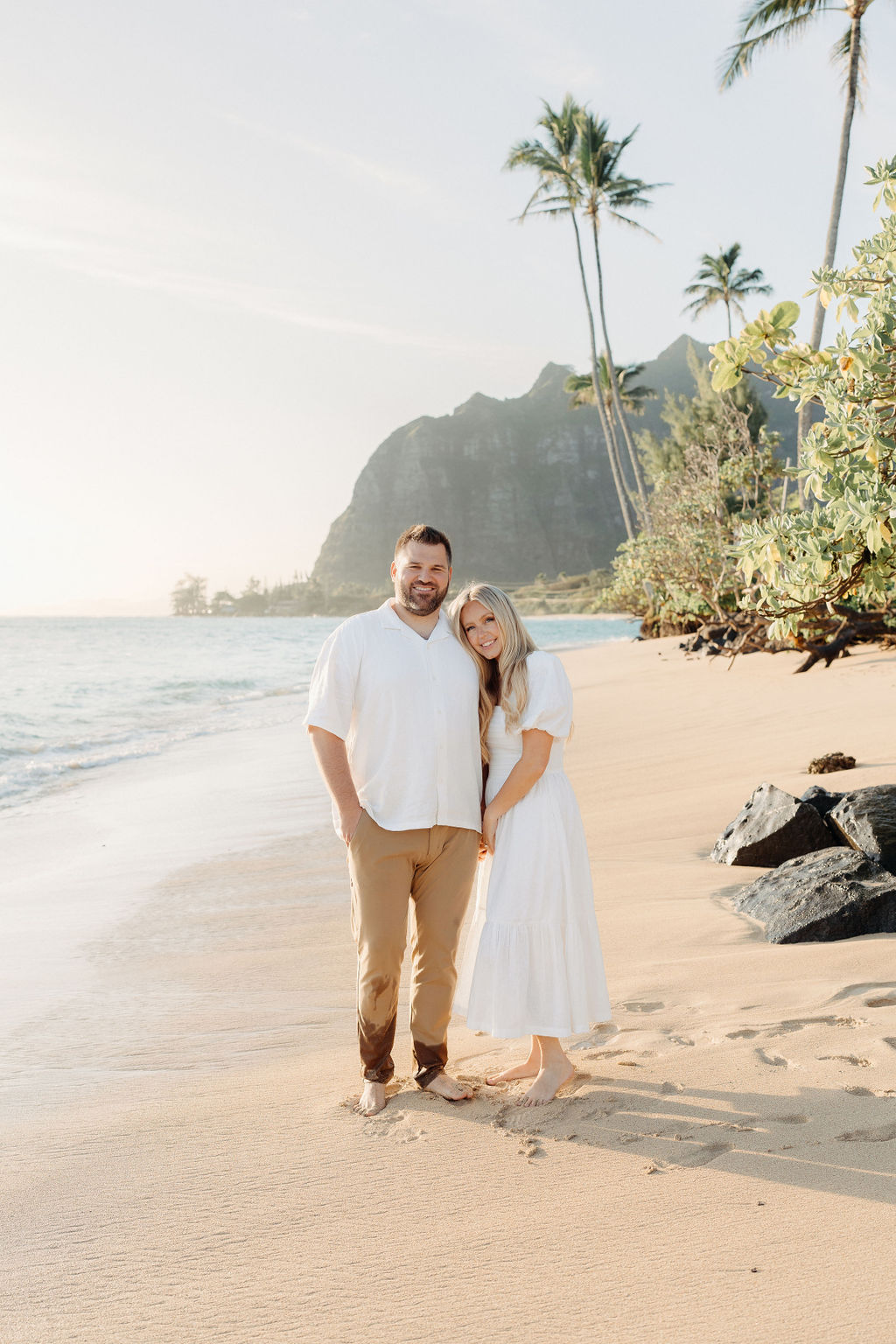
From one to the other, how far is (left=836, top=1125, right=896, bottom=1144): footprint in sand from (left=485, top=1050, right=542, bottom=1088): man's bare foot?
102 cm

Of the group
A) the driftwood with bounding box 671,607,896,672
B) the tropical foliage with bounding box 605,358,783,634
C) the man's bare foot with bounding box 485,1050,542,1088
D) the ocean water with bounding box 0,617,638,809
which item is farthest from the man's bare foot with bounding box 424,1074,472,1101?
the tropical foliage with bounding box 605,358,783,634

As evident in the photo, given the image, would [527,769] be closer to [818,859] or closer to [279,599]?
[818,859]

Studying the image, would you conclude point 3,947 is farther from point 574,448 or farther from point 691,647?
point 574,448

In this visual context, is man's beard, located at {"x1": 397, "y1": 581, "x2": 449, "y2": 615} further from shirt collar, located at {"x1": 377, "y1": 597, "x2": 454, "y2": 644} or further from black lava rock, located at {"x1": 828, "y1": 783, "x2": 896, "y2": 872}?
black lava rock, located at {"x1": 828, "y1": 783, "x2": 896, "y2": 872}

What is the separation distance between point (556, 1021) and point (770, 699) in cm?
990

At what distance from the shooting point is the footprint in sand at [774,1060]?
311 cm

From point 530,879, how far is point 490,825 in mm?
244

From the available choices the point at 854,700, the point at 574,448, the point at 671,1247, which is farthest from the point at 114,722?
the point at 574,448

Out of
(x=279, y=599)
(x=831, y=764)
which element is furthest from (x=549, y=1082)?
(x=279, y=599)

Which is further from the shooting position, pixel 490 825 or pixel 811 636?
pixel 811 636

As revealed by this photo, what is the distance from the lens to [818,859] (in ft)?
15.5

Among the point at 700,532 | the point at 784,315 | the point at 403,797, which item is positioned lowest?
the point at 403,797

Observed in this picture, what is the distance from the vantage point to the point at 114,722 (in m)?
17.9

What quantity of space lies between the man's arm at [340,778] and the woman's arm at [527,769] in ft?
1.61
